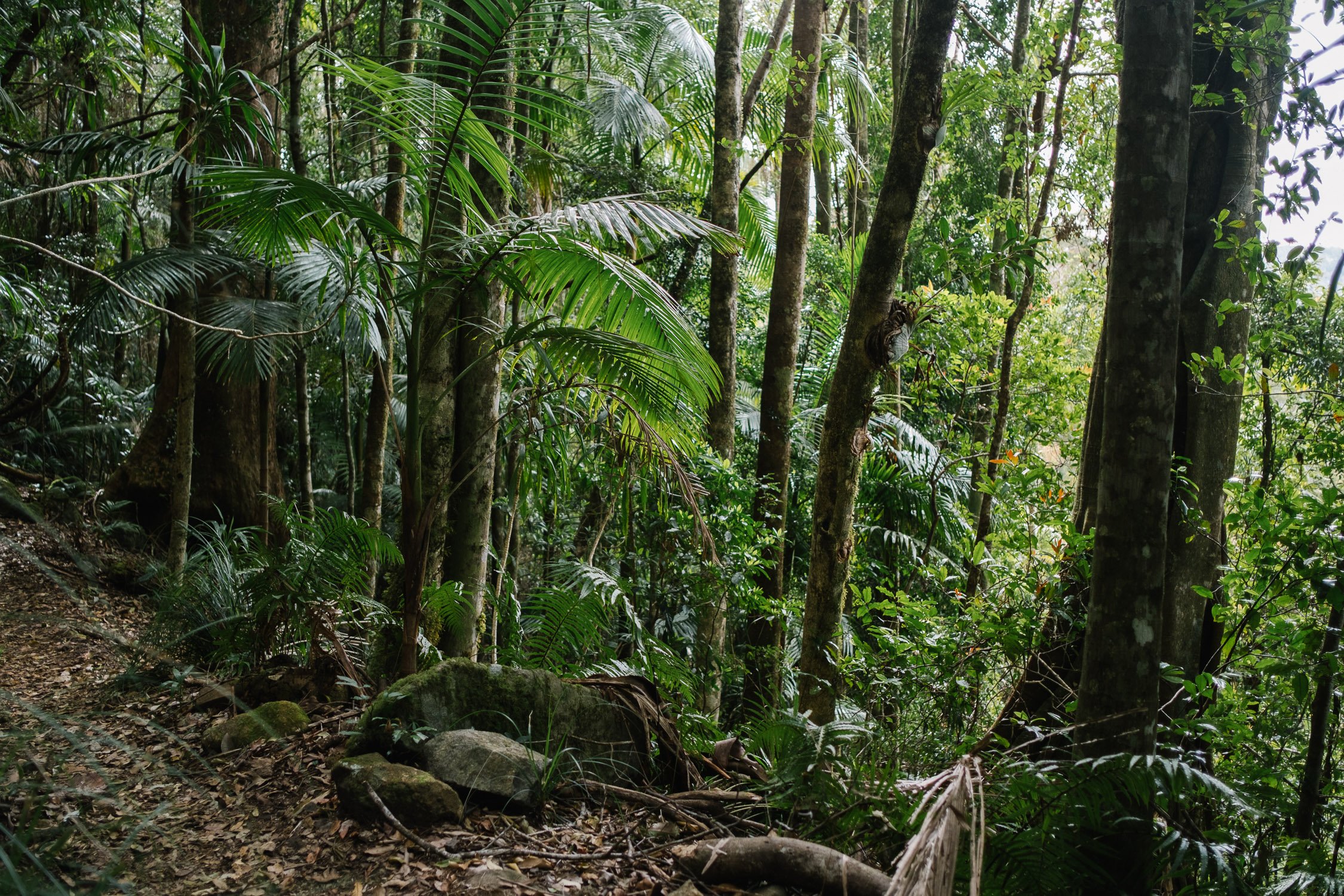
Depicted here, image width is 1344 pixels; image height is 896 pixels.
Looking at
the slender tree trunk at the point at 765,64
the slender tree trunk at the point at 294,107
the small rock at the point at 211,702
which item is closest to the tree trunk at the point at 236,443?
the slender tree trunk at the point at 294,107

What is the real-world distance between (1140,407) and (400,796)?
2.57 metres

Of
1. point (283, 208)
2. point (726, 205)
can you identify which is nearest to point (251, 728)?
point (283, 208)

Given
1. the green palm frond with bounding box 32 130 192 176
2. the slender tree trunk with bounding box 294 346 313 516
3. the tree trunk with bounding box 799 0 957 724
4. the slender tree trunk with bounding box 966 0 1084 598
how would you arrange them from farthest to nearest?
1. the slender tree trunk with bounding box 294 346 313 516
2. the slender tree trunk with bounding box 966 0 1084 598
3. the green palm frond with bounding box 32 130 192 176
4. the tree trunk with bounding box 799 0 957 724

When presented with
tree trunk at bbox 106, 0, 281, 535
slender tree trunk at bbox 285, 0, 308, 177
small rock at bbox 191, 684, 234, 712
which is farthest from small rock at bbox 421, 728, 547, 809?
slender tree trunk at bbox 285, 0, 308, 177

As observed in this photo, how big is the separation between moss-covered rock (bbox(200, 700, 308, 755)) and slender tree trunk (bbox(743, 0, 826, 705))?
331cm

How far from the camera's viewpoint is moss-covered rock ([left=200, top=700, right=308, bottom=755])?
11.3ft

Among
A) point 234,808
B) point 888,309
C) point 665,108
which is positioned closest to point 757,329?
point 665,108

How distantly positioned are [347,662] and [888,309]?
116 inches

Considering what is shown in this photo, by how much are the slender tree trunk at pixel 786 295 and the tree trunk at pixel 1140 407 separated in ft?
12.2

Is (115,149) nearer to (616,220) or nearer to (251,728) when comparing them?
(616,220)

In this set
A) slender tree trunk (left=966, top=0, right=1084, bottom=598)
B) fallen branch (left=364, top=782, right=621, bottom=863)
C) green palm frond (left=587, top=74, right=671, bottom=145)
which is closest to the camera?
fallen branch (left=364, top=782, right=621, bottom=863)

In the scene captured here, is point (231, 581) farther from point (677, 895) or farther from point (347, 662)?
point (677, 895)

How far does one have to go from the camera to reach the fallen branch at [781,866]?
2.41 m

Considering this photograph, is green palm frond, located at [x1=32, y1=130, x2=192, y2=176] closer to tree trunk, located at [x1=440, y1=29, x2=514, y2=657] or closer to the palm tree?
the palm tree
